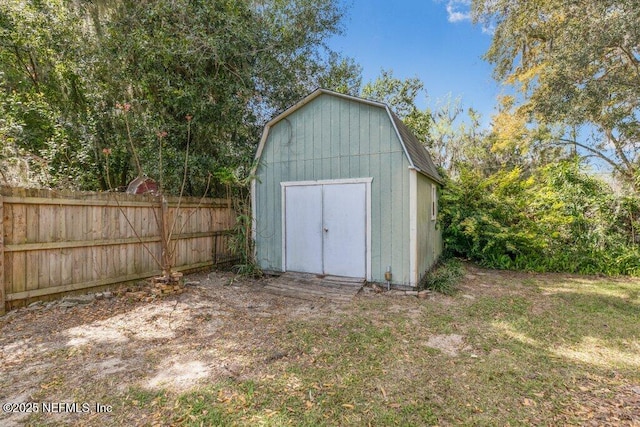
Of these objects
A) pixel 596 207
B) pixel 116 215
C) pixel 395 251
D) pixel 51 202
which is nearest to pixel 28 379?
pixel 51 202

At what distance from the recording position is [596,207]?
692cm

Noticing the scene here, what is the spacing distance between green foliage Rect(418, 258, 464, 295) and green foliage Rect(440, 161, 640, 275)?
1177mm

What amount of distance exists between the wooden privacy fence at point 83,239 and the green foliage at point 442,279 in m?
4.74

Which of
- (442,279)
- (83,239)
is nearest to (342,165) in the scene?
(442,279)

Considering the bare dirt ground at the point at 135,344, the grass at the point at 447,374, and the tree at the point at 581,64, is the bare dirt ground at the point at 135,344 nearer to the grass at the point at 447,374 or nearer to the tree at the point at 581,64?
the grass at the point at 447,374

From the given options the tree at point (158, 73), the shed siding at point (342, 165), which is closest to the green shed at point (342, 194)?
the shed siding at point (342, 165)

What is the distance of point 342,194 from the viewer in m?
5.66

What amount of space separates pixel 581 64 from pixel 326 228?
707cm

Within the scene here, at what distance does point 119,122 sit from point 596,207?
11.8m

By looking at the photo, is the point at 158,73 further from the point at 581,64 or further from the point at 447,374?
the point at 581,64

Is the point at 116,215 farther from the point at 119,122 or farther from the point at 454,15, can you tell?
the point at 454,15

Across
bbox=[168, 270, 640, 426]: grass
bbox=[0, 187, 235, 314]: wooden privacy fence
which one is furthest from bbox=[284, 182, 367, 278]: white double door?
bbox=[0, 187, 235, 314]: wooden privacy fence

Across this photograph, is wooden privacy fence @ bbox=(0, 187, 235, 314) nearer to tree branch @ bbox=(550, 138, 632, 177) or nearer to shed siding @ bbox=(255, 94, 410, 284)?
shed siding @ bbox=(255, 94, 410, 284)

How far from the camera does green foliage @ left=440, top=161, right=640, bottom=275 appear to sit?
6777 mm
